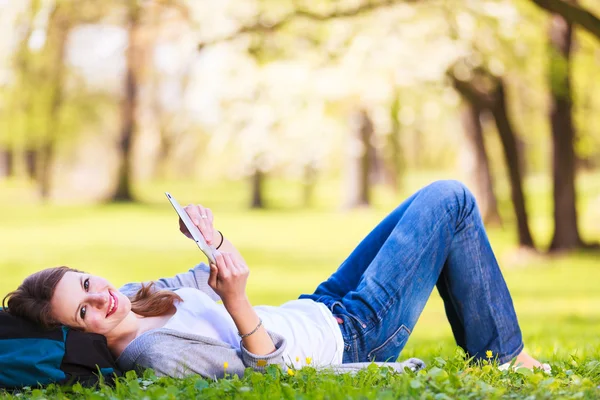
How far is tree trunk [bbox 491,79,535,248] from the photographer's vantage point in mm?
14289

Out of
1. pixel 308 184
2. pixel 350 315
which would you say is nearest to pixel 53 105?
pixel 308 184

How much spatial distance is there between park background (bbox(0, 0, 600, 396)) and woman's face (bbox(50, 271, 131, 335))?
79.4 inches

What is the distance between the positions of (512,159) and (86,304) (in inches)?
485

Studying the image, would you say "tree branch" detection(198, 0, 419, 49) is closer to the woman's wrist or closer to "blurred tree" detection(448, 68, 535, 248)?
"blurred tree" detection(448, 68, 535, 248)

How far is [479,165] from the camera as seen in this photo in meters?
20.6

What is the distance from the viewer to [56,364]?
3.29 meters

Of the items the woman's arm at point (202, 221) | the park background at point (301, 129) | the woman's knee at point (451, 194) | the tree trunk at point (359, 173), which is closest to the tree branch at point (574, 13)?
the park background at point (301, 129)

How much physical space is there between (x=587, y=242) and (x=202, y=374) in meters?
14.1

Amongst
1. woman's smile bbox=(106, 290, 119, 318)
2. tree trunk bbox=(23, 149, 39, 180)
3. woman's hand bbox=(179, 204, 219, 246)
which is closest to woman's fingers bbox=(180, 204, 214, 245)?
woman's hand bbox=(179, 204, 219, 246)

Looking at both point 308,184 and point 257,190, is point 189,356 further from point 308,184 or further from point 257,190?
point 308,184

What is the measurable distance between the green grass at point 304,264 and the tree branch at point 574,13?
2897 mm

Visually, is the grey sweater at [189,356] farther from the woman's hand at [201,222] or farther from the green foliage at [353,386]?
the woman's hand at [201,222]

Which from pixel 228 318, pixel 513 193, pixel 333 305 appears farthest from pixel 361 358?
pixel 513 193

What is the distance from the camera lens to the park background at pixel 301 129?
1386cm
